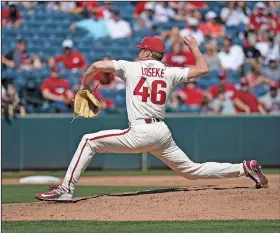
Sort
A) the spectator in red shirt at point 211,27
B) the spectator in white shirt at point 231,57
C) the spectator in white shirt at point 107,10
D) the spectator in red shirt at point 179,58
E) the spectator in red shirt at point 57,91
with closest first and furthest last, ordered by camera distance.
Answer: the spectator in red shirt at point 57,91
the spectator in red shirt at point 179,58
the spectator in white shirt at point 231,57
the spectator in white shirt at point 107,10
the spectator in red shirt at point 211,27

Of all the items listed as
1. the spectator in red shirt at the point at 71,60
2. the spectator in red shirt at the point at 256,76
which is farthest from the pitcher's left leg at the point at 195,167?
the spectator in red shirt at the point at 256,76

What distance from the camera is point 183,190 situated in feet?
28.2

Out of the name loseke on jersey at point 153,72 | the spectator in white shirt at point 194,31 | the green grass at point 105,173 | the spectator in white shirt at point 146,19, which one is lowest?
the green grass at point 105,173

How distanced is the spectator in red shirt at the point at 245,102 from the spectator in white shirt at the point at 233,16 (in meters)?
2.52

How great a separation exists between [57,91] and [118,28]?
2.94 meters

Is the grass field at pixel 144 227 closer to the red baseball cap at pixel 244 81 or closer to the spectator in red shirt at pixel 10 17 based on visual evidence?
the red baseball cap at pixel 244 81

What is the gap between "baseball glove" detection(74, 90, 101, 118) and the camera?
822cm

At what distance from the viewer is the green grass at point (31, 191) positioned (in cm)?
976

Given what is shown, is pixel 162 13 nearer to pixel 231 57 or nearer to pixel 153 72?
pixel 231 57

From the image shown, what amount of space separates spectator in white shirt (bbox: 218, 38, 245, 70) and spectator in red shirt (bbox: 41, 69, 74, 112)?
3483 mm

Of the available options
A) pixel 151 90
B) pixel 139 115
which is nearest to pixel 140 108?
pixel 139 115

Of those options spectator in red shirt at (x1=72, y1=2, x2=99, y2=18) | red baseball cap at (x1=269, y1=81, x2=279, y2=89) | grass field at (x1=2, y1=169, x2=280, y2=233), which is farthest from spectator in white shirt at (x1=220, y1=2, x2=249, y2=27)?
grass field at (x1=2, y1=169, x2=280, y2=233)

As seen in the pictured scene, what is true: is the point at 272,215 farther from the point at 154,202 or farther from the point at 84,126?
the point at 84,126

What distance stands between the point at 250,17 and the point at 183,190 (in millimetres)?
10118
